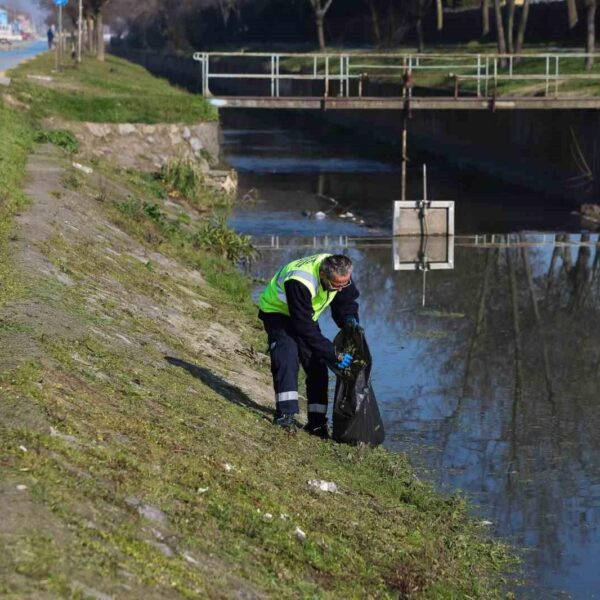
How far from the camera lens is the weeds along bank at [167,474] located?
20.4ft

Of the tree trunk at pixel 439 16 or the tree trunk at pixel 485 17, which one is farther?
the tree trunk at pixel 439 16

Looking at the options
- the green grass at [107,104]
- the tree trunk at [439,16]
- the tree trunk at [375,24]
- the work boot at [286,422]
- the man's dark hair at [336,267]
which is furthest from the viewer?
the tree trunk at [375,24]

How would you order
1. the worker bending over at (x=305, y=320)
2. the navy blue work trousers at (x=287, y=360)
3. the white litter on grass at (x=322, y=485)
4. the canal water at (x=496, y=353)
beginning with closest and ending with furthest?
the white litter on grass at (x=322, y=485) < the worker bending over at (x=305, y=320) < the navy blue work trousers at (x=287, y=360) < the canal water at (x=496, y=353)

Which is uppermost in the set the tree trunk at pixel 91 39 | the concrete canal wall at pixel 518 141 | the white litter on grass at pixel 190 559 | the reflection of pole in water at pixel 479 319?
the tree trunk at pixel 91 39

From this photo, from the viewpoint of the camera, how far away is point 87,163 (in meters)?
24.7

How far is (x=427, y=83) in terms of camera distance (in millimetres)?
46500

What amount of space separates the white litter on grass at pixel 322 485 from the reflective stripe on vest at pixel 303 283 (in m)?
1.30

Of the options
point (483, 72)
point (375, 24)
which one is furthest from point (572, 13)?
point (375, 24)

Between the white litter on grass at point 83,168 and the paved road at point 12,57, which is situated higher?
the paved road at point 12,57

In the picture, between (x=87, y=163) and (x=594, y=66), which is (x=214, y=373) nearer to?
(x=87, y=163)

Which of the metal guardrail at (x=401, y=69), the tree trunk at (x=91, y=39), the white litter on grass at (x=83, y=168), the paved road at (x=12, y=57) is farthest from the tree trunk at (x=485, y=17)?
the white litter on grass at (x=83, y=168)

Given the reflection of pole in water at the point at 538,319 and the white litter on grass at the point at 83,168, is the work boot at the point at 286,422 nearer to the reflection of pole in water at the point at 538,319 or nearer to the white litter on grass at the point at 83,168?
the reflection of pole in water at the point at 538,319

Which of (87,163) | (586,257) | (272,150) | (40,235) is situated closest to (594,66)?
(272,150)

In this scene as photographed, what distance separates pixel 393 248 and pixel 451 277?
3439 millimetres
